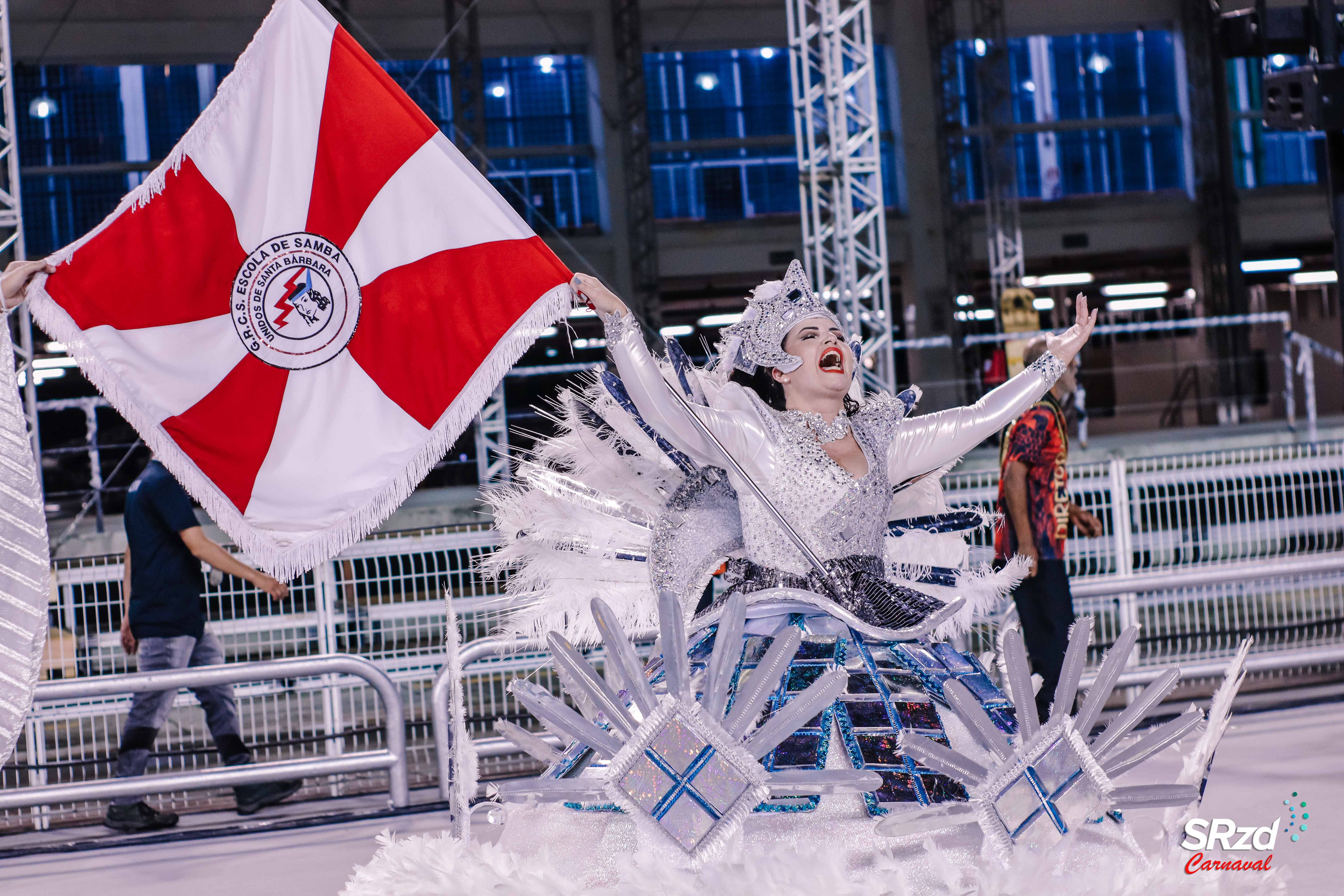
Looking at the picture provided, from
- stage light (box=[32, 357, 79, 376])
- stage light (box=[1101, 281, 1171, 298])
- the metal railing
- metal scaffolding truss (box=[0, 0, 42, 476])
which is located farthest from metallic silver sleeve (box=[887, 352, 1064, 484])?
stage light (box=[1101, 281, 1171, 298])

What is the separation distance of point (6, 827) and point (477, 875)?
384 centimetres

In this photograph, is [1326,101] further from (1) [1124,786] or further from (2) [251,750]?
(2) [251,750]

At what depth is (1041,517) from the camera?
4602 millimetres

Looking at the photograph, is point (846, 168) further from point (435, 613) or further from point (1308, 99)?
point (435, 613)

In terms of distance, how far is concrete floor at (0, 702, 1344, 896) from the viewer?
3551 mm

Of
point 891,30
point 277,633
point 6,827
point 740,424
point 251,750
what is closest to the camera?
point 740,424

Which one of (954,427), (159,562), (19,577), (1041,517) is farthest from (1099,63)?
(19,577)

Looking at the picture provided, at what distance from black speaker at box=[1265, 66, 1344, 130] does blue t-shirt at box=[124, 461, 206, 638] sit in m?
4.29

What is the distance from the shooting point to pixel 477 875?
71.4 inches

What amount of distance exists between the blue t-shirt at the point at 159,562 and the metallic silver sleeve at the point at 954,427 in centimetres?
286

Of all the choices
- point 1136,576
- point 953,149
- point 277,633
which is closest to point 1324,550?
point 1136,576

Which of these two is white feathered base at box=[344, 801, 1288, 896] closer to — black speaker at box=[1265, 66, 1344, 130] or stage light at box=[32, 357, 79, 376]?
black speaker at box=[1265, 66, 1344, 130]

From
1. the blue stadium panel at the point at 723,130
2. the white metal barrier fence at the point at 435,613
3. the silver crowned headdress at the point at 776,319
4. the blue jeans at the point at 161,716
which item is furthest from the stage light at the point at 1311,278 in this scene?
the silver crowned headdress at the point at 776,319

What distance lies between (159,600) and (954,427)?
309 centimetres
